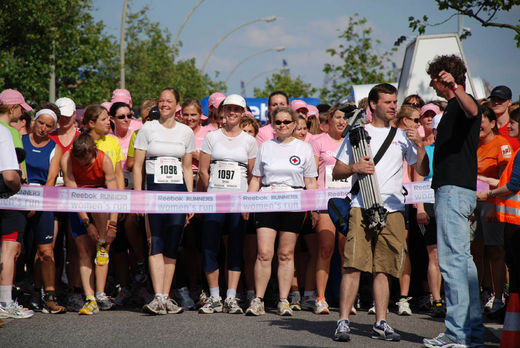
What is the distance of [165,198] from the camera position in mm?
8969

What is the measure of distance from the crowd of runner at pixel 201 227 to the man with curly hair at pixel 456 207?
2.03 metres

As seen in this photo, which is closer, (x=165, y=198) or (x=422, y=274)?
(x=165, y=198)

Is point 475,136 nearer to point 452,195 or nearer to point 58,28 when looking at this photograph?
point 452,195

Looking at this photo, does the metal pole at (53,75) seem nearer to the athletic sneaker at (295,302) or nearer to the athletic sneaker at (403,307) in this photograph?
the athletic sneaker at (295,302)

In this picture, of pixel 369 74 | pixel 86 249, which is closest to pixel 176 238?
pixel 86 249

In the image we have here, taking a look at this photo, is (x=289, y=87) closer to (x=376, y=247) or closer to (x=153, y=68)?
(x=153, y=68)

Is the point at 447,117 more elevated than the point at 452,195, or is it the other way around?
the point at 447,117

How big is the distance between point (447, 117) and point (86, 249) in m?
4.54

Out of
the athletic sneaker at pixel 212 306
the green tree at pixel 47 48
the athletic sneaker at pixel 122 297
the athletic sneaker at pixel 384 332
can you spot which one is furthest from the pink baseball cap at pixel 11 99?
the green tree at pixel 47 48

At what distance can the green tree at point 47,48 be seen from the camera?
20766 mm

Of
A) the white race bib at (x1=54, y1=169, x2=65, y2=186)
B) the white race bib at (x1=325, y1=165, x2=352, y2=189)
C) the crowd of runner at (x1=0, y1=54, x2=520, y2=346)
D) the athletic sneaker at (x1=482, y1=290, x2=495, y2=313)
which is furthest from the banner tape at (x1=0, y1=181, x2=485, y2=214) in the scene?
the athletic sneaker at (x1=482, y1=290, x2=495, y2=313)

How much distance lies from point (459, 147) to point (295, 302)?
140 inches

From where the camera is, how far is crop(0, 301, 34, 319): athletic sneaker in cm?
827

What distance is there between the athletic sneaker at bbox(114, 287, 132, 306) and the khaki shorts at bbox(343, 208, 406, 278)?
3.62 metres
